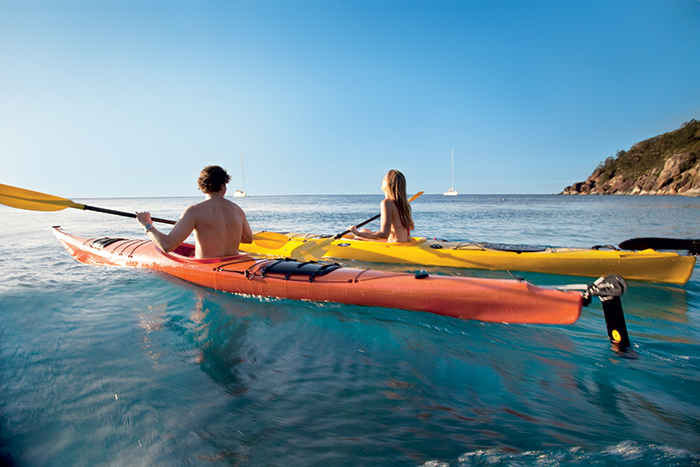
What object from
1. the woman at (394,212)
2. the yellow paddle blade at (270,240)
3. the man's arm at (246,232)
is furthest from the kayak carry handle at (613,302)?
the yellow paddle blade at (270,240)

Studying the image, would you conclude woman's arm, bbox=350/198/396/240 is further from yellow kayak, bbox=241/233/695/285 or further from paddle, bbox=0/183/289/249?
paddle, bbox=0/183/289/249

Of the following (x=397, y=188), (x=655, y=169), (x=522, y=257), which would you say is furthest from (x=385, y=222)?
(x=655, y=169)

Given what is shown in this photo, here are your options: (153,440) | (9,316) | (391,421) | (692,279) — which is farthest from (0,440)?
(692,279)

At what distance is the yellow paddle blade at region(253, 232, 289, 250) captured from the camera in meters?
7.01

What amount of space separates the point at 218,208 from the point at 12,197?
10.1 ft

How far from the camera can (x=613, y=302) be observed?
2.72m

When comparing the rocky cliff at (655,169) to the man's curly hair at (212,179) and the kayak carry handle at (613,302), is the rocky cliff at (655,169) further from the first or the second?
the man's curly hair at (212,179)

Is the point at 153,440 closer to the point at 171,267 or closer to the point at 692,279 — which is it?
the point at 171,267

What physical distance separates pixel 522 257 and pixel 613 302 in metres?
2.95

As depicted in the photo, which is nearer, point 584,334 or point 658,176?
point 584,334

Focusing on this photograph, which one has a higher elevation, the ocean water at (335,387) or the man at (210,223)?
the man at (210,223)

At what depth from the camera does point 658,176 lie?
49938 millimetres

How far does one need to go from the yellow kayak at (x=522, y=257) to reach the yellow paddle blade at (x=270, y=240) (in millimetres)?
106

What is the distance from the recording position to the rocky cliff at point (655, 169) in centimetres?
4350
